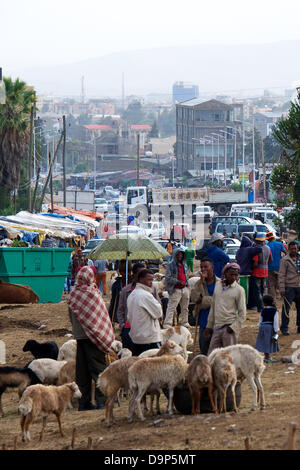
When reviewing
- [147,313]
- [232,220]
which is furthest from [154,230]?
[147,313]

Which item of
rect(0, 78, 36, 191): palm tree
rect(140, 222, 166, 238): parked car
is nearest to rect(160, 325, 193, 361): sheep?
rect(140, 222, 166, 238): parked car

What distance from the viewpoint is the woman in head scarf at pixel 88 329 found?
1046 cm

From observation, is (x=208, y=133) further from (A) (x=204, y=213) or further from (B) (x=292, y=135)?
(B) (x=292, y=135)

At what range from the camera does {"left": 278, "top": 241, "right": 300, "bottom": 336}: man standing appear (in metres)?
15.1

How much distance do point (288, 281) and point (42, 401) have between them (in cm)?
696

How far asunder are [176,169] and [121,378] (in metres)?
167

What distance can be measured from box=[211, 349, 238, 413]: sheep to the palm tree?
4072 cm

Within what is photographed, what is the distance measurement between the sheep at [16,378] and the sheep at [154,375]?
2.13 m

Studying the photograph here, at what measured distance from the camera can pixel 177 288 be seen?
15.2 m

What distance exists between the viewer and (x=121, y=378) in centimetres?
967

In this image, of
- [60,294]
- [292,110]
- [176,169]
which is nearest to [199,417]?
[292,110]

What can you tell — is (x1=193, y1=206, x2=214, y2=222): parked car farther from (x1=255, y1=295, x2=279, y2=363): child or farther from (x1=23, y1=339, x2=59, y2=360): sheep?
(x1=23, y1=339, x2=59, y2=360): sheep

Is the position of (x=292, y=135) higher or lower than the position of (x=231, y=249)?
higher
